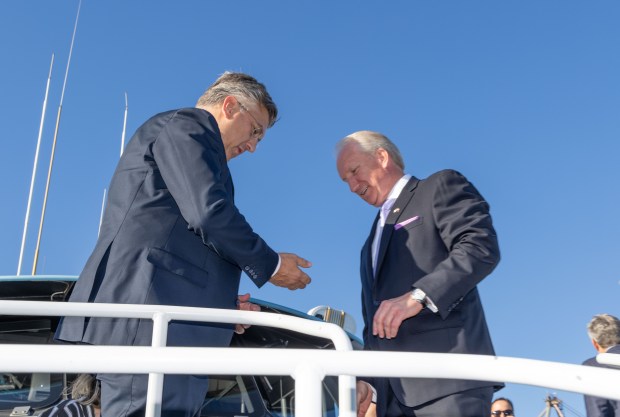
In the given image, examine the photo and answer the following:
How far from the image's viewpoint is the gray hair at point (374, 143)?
2865mm

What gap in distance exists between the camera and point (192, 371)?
37.7 inches

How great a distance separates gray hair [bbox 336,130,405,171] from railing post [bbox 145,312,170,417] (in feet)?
4.41

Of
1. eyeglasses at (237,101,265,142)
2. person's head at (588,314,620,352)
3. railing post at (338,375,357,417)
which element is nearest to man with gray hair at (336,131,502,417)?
eyeglasses at (237,101,265,142)

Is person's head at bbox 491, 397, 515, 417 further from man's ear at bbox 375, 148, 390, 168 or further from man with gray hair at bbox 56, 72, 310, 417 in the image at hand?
man with gray hair at bbox 56, 72, 310, 417

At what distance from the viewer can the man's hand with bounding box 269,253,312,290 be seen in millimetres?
2363

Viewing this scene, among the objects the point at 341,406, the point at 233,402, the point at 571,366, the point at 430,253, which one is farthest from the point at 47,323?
the point at 571,366

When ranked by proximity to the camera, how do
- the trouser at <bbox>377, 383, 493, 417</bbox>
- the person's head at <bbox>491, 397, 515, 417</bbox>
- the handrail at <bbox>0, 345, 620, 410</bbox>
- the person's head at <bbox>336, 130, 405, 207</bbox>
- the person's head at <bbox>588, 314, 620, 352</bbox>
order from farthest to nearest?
the person's head at <bbox>491, 397, 515, 417</bbox>, the person's head at <bbox>588, 314, 620, 352</bbox>, the person's head at <bbox>336, 130, 405, 207</bbox>, the trouser at <bbox>377, 383, 493, 417</bbox>, the handrail at <bbox>0, 345, 620, 410</bbox>

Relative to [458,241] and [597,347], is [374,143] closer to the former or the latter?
[458,241]

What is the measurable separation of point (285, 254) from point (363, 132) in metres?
0.84

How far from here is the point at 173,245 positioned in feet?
6.97

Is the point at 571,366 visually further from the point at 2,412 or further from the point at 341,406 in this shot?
the point at 2,412

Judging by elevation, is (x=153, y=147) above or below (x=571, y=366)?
above

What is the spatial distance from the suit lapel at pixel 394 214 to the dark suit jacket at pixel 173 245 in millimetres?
413

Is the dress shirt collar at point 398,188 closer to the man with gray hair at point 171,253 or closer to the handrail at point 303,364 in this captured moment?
the man with gray hair at point 171,253
